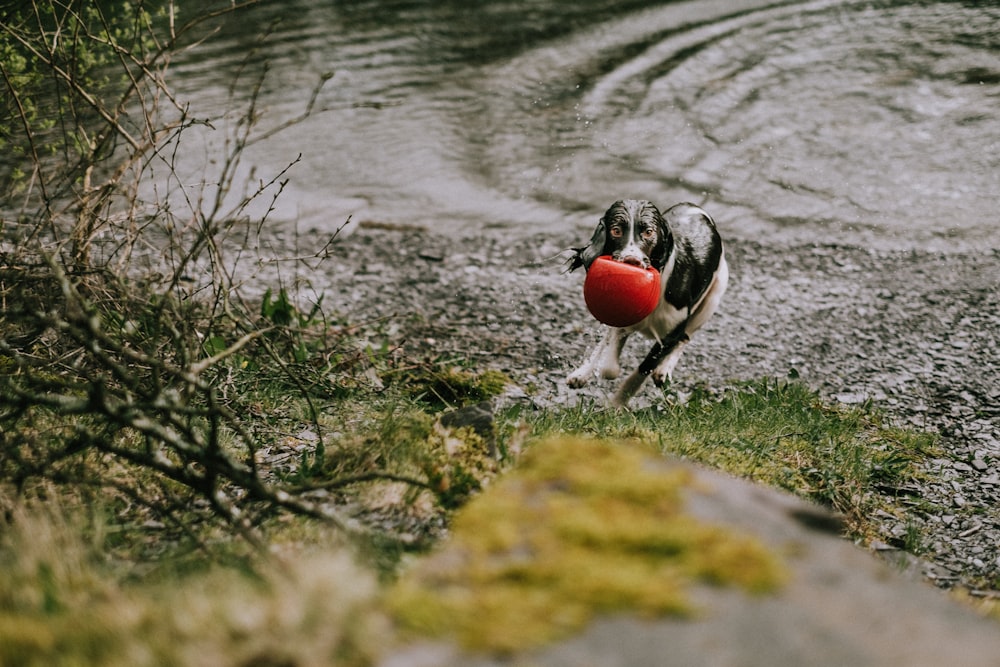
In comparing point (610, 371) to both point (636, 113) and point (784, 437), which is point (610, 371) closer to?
point (784, 437)

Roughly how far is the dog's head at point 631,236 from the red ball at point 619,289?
0.22 ft

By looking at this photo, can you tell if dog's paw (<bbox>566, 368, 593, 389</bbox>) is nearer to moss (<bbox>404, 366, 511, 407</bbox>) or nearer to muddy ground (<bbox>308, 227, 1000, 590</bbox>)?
muddy ground (<bbox>308, 227, 1000, 590</bbox>)

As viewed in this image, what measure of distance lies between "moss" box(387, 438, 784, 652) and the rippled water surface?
18.3 ft

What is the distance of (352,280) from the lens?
22.0ft

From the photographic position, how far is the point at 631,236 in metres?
4.27

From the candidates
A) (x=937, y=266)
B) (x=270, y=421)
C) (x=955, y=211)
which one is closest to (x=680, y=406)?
(x=270, y=421)

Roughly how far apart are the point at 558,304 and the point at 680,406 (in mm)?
1698

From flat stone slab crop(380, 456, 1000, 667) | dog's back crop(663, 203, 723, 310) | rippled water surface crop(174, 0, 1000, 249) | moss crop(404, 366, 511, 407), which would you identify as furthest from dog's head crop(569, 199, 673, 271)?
rippled water surface crop(174, 0, 1000, 249)

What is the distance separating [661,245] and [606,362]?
803 mm

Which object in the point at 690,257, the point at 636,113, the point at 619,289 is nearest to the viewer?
the point at 619,289

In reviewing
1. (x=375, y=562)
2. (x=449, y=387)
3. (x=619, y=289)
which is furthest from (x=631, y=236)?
(x=375, y=562)

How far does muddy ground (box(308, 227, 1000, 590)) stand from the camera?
16.3ft

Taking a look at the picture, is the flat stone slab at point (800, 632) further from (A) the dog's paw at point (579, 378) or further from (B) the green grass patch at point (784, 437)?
(A) the dog's paw at point (579, 378)

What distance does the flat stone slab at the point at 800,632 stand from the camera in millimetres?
1482
